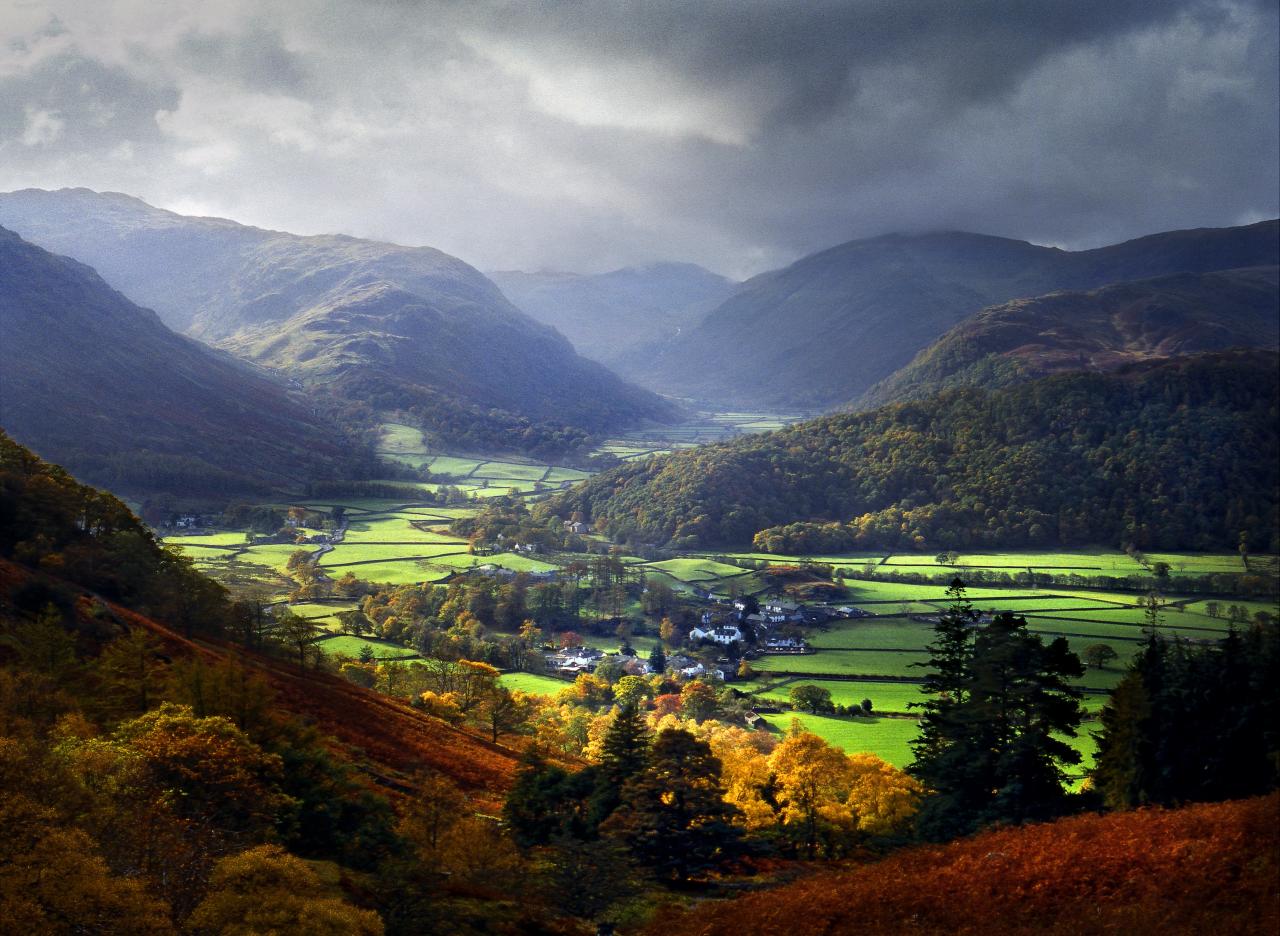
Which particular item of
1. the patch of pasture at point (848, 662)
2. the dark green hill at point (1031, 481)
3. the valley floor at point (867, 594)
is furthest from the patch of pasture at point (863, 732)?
the dark green hill at point (1031, 481)

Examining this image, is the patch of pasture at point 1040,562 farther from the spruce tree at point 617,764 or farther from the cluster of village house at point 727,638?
the spruce tree at point 617,764

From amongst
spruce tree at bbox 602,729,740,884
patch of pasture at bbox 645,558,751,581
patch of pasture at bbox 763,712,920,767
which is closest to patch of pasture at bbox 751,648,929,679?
patch of pasture at bbox 763,712,920,767

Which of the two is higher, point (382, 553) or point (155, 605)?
point (155, 605)

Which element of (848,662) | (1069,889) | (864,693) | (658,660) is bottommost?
(658,660)

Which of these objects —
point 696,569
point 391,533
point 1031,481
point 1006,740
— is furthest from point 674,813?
point 1031,481

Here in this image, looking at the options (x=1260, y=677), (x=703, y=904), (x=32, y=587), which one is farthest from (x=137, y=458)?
(x=1260, y=677)

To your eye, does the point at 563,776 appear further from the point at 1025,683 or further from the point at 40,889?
the point at 40,889

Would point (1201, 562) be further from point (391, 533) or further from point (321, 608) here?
point (391, 533)
